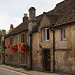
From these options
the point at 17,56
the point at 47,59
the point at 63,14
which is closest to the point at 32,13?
the point at 63,14

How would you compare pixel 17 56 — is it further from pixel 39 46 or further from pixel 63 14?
pixel 63 14

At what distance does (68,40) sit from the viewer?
12.9 metres

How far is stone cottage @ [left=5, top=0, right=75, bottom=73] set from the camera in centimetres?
1279

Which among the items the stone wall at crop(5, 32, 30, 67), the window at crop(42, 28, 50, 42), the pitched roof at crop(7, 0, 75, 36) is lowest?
the stone wall at crop(5, 32, 30, 67)

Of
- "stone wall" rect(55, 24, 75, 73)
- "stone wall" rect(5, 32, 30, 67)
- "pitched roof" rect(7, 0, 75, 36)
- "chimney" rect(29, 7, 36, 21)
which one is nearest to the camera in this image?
"stone wall" rect(55, 24, 75, 73)

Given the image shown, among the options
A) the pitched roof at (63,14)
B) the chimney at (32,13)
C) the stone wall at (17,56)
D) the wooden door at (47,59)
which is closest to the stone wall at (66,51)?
the pitched roof at (63,14)

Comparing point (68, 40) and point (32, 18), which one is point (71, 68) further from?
point (32, 18)

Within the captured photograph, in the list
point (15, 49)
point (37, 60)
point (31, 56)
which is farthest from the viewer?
point (15, 49)

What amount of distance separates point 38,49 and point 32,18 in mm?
4557

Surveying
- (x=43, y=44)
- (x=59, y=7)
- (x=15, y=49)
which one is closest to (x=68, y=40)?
(x=43, y=44)

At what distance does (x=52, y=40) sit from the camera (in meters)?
14.9

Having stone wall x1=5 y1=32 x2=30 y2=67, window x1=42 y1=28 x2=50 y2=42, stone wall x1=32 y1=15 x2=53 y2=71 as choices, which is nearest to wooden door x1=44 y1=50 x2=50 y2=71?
stone wall x1=32 y1=15 x2=53 y2=71

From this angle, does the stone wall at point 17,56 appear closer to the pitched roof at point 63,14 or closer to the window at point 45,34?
the window at point 45,34

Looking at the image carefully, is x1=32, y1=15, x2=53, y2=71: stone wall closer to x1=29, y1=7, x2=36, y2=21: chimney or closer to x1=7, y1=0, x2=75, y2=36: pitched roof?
x1=7, y1=0, x2=75, y2=36: pitched roof
